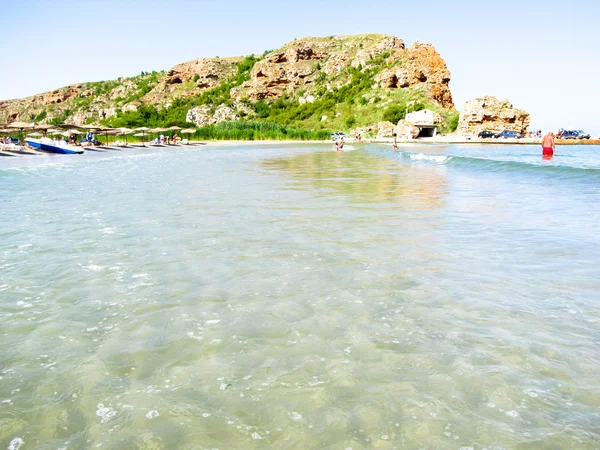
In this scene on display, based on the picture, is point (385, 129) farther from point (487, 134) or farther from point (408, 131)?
point (487, 134)

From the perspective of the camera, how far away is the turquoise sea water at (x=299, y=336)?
2.46m

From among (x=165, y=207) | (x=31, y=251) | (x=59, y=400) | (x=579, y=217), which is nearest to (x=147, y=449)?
(x=59, y=400)

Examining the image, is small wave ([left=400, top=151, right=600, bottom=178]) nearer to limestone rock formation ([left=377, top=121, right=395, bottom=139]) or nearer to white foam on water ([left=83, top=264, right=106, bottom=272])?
white foam on water ([left=83, top=264, right=106, bottom=272])

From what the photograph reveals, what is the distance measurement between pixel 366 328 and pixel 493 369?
977mm

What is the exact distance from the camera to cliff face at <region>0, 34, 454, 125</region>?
115000mm

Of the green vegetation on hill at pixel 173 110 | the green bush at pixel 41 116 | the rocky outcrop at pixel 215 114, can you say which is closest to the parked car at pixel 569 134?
the rocky outcrop at pixel 215 114

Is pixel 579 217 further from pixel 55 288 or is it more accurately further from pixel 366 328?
pixel 55 288

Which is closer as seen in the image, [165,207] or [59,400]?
[59,400]

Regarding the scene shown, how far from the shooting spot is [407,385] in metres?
2.83

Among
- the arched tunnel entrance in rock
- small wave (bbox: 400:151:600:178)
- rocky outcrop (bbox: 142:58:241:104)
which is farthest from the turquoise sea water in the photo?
rocky outcrop (bbox: 142:58:241:104)

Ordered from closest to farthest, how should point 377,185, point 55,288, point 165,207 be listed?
1. point 55,288
2. point 165,207
3. point 377,185

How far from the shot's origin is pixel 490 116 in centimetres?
9462

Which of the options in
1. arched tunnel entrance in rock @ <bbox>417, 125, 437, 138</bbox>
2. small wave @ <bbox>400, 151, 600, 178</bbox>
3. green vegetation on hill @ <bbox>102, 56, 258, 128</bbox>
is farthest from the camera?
green vegetation on hill @ <bbox>102, 56, 258, 128</bbox>

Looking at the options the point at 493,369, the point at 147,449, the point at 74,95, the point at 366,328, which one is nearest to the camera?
the point at 147,449
